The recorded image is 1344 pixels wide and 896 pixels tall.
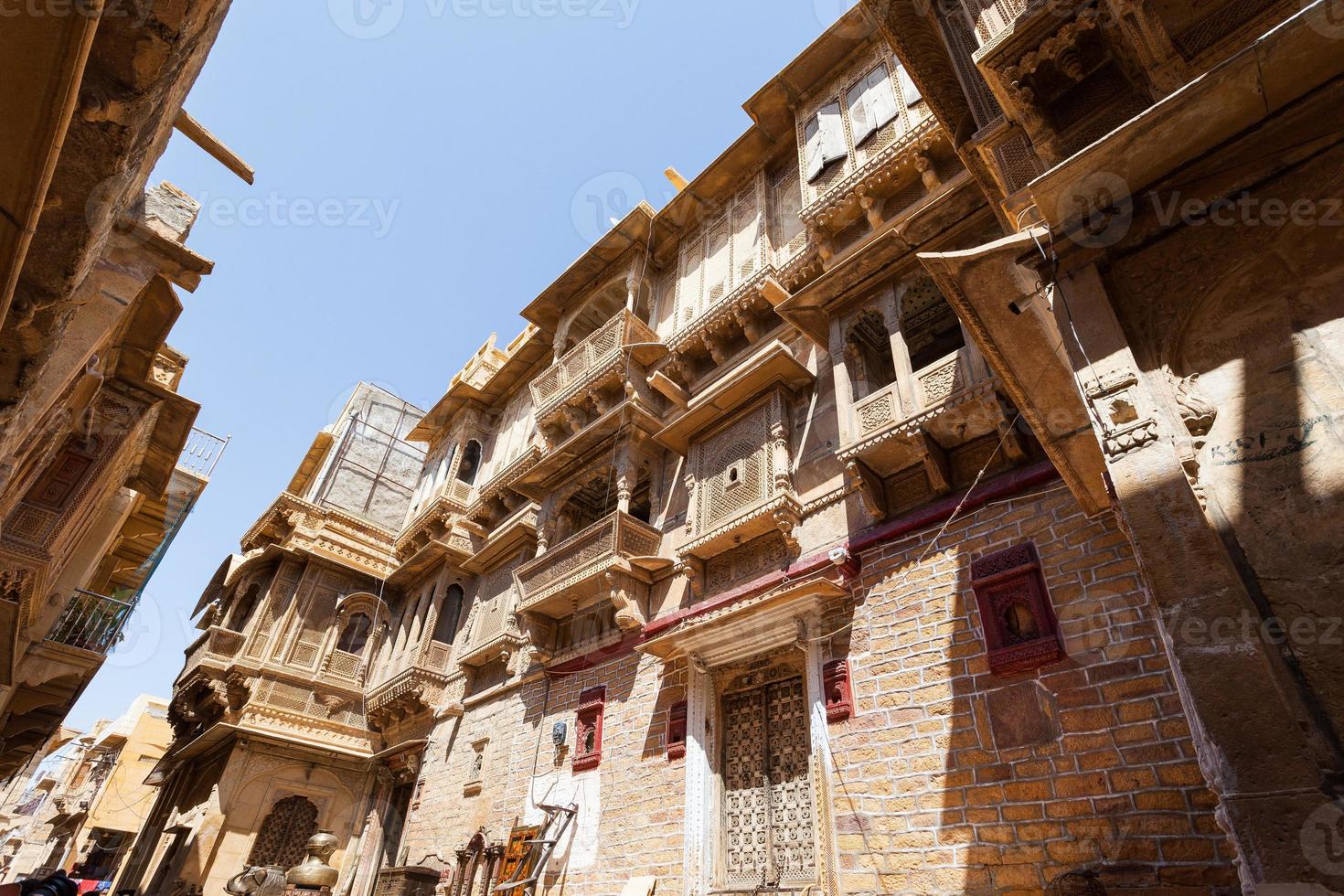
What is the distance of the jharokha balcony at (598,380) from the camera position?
11984 millimetres

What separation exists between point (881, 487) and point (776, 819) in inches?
144

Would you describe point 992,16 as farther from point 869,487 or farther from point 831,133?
point 831,133

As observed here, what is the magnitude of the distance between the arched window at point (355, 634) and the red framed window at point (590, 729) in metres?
11.9

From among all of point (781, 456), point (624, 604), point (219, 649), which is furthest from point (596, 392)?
point (219, 649)

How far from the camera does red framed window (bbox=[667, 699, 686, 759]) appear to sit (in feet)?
25.7

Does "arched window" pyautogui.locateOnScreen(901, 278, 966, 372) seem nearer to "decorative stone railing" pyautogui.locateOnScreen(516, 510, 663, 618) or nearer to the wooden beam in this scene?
"decorative stone railing" pyautogui.locateOnScreen(516, 510, 663, 618)

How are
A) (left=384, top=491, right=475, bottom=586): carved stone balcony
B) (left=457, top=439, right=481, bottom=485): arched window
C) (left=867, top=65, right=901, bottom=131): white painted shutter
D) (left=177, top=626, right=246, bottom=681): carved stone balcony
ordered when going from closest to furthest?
(left=867, top=65, right=901, bottom=131): white painted shutter, (left=384, top=491, right=475, bottom=586): carved stone balcony, (left=177, top=626, right=246, bottom=681): carved stone balcony, (left=457, top=439, right=481, bottom=485): arched window

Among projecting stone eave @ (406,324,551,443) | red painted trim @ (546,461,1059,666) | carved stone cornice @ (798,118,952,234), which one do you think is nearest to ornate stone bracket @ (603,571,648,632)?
red painted trim @ (546,461,1059,666)

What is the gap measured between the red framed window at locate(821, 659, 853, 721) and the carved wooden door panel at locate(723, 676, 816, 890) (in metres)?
0.57

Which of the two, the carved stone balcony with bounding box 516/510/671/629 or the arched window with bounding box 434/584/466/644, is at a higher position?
the arched window with bounding box 434/584/466/644

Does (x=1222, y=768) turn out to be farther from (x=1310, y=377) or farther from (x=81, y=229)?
(x=81, y=229)

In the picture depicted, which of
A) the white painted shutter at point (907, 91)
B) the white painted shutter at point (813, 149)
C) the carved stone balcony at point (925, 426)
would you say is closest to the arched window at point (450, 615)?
the carved stone balcony at point (925, 426)

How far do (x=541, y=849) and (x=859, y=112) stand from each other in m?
11.6

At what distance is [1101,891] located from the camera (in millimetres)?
4195
